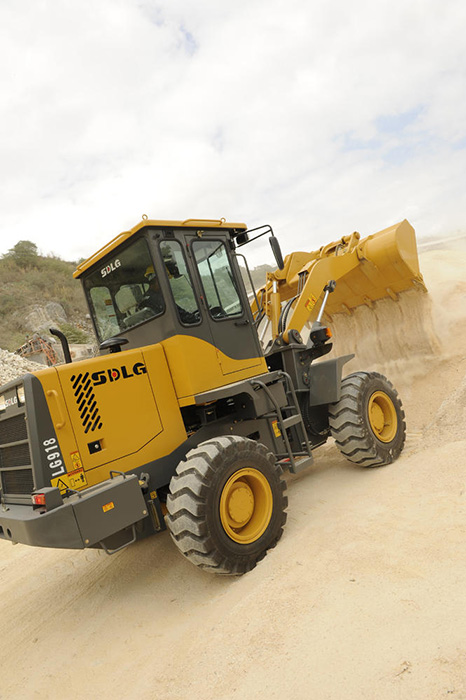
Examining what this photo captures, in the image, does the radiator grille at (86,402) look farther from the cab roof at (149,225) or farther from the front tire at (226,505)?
the cab roof at (149,225)

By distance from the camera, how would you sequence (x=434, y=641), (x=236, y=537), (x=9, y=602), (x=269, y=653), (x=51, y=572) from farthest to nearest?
(x=51, y=572) < (x=9, y=602) < (x=236, y=537) < (x=269, y=653) < (x=434, y=641)

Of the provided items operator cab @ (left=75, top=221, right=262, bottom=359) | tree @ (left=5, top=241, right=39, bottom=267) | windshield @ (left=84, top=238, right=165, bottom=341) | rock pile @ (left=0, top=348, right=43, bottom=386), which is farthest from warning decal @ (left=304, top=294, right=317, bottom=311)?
tree @ (left=5, top=241, right=39, bottom=267)

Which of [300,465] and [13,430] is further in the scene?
[300,465]

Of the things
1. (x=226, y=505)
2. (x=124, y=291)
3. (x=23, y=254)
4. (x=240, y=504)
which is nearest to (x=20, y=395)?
(x=124, y=291)

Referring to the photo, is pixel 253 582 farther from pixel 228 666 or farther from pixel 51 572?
pixel 51 572

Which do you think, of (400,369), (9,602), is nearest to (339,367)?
(400,369)

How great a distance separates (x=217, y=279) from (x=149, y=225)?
0.91 meters

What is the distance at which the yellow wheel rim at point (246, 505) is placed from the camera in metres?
3.90

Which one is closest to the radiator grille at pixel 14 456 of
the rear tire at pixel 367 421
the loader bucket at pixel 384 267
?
the rear tire at pixel 367 421

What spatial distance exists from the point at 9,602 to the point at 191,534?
255cm

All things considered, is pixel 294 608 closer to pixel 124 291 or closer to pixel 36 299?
pixel 124 291

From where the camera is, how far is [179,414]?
4.54 meters

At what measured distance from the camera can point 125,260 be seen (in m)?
4.77

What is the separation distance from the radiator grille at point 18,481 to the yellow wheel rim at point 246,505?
151 cm
